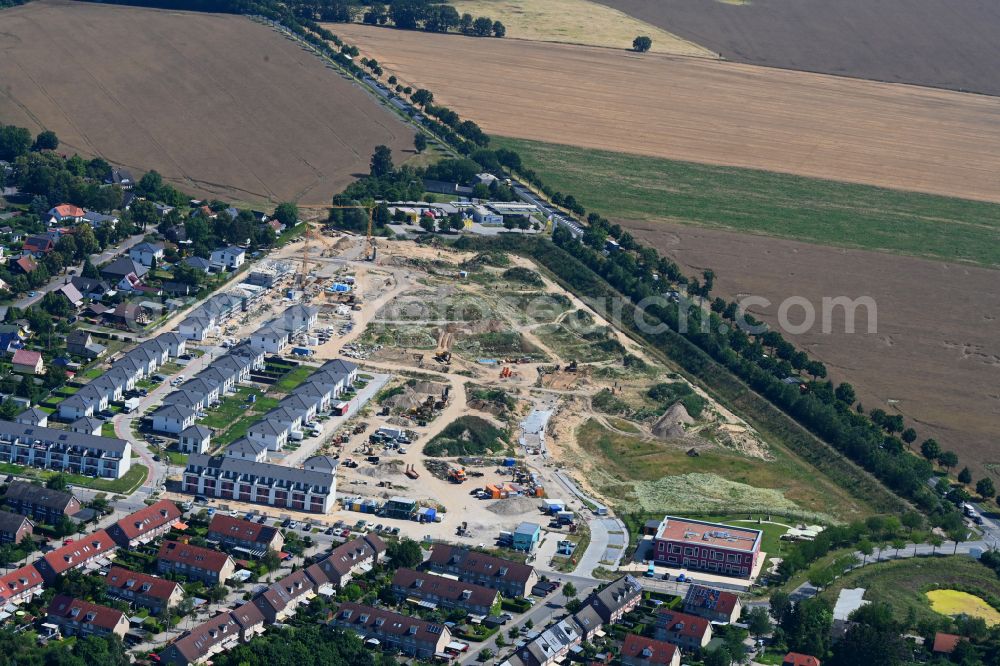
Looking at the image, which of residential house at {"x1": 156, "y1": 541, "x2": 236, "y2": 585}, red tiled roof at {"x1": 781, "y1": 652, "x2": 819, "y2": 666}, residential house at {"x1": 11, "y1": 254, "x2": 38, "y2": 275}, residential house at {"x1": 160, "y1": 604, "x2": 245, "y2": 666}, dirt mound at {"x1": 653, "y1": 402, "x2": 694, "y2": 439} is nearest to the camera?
residential house at {"x1": 160, "y1": 604, "x2": 245, "y2": 666}

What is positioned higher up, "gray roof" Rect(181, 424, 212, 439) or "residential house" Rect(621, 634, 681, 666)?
"gray roof" Rect(181, 424, 212, 439)

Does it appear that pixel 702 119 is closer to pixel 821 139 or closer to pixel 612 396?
pixel 821 139

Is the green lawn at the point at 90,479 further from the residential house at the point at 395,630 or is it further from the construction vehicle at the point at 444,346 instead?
the construction vehicle at the point at 444,346

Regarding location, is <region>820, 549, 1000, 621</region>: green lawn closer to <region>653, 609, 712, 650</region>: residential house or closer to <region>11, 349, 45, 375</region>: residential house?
<region>653, 609, 712, 650</region>: residential house

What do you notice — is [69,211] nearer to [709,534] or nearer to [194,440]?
[194,440]

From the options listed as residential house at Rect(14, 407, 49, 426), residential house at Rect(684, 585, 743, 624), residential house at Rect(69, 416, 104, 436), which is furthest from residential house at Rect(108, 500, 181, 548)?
residential house at Rect(684, 585, 743, 624)

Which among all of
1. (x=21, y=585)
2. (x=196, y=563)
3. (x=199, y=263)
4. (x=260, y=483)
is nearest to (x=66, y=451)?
(x=260, y=483)

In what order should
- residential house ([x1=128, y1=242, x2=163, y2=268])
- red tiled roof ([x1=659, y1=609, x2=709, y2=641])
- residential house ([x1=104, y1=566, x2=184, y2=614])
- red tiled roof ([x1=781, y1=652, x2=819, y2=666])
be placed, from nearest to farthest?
red tiled roof ([x1=781, y1=652, x2=819, y2=666]) < residential house ([x1=104, y1=566, x2=184, y2=614]) < red tiled roof ([x1=659, y1=609, x2=709, y2=641]) < residential house ([x1=128, y1=242, x2=163, y2=268])
